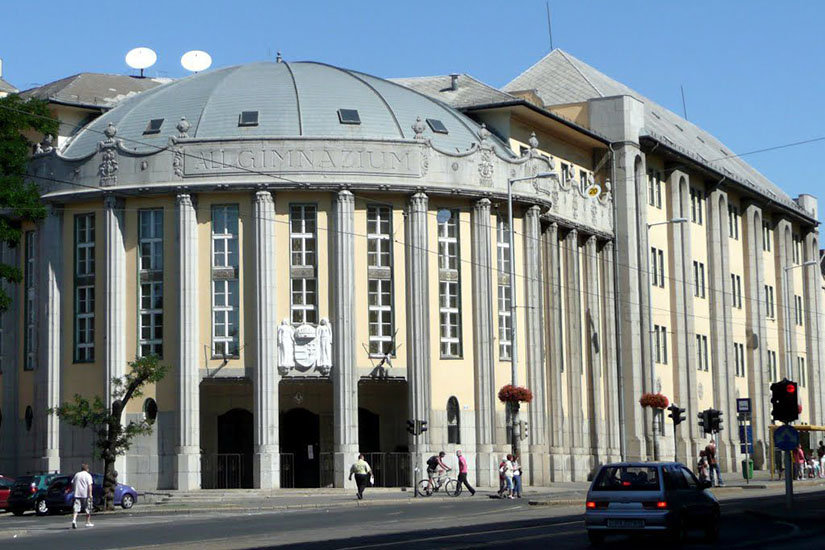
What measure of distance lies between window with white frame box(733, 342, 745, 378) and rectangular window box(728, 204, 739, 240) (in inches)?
267

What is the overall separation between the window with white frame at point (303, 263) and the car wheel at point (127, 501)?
11.6m

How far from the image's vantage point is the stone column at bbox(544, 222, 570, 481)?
218 feet

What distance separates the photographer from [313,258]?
58.7 meters

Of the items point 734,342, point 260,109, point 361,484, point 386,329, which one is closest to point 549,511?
point 361,484

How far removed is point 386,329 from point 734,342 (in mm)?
37539

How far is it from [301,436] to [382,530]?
3106 centimetres

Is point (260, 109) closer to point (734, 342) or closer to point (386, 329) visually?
point (386, 329)

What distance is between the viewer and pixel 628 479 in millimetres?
26594

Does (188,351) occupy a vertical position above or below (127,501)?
above

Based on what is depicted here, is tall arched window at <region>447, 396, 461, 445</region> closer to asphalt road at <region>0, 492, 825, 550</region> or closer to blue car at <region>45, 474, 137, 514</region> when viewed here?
blue car at <region>45, 474, 137, 514</region>

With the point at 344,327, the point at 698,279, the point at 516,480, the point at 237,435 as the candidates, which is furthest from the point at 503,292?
the point at 698,279

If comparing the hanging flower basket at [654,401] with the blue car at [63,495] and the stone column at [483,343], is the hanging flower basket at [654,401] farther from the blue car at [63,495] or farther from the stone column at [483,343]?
the blue car at [63,495]

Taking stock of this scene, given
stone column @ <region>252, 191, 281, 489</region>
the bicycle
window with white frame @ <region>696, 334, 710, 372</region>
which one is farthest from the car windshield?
window with white frame @ <region>696, 334, 710, 372</region>

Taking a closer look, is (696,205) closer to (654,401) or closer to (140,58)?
(654,401)
